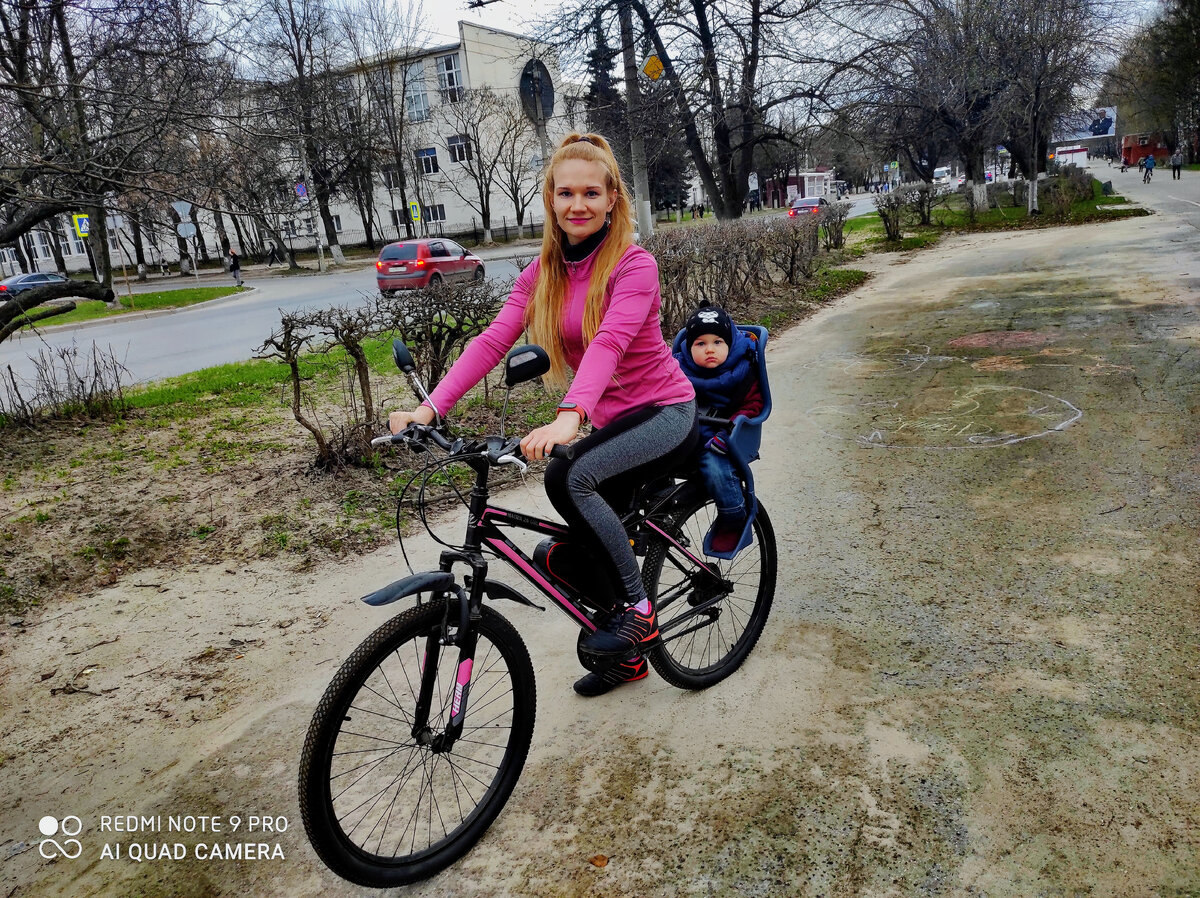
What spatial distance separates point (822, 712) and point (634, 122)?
16.1m

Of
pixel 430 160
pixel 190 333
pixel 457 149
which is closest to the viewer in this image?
pixel 190 333

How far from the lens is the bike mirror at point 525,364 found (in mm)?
2072

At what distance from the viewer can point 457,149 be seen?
51.1 meters

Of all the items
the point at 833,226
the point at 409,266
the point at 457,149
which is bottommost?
the point at 833,226

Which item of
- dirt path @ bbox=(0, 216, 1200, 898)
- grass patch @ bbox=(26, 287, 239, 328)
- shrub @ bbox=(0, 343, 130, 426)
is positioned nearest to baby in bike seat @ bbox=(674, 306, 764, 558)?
dirt path @ bbox=(0, 216, 1200, 898)

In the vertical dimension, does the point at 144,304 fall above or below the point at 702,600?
above

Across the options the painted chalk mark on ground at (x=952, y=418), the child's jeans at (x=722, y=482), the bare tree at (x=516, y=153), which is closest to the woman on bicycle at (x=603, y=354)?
the child's jeans at (x=722, y=482)

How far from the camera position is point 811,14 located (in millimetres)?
19469

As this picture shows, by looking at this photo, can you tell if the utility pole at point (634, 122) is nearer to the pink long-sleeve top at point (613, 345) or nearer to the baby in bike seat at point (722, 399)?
the baby in bike seat at point (722, 399)


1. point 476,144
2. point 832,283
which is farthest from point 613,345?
point 476,144

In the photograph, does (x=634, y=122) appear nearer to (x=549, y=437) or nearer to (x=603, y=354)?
(x=603, y=354)

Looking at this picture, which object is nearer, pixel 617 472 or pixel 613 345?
pixel 613 345

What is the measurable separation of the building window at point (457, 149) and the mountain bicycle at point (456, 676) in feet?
166

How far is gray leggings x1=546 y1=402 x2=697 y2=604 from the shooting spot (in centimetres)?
245
